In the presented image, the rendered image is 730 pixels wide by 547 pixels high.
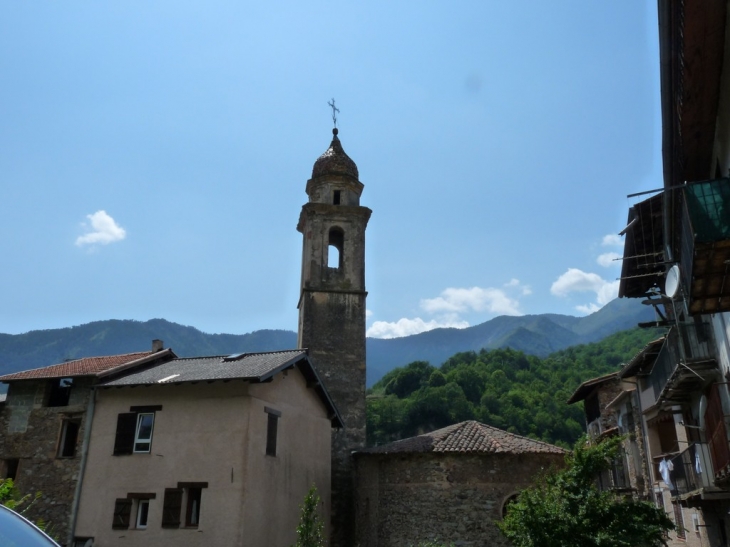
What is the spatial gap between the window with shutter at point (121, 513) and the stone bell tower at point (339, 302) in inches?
324

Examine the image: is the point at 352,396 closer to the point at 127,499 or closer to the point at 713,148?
the point at 127,499

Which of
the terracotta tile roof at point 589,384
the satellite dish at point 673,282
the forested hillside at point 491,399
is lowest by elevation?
the satellite dish at point 673,282

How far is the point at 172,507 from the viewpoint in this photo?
633 inches

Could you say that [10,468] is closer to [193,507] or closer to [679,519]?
[193,507]

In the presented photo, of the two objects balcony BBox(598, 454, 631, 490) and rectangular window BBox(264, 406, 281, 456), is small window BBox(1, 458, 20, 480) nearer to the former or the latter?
rectangular window BBox(264, 406, 281, 456)

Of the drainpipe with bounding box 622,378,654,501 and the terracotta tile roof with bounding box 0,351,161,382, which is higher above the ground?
the terracotta tile roof with bounding box 0,351,161,382

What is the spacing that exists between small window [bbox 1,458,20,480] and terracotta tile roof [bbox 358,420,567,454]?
37.5 feet

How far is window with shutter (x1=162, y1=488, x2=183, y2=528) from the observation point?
Answer: 626 inches

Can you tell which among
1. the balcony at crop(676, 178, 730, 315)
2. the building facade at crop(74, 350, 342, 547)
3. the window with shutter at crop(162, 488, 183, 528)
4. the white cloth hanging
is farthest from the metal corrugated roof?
the balcony at crop(676, 178, 730, 315)

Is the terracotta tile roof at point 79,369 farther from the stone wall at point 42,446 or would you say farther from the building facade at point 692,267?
the building facade at point 692,267

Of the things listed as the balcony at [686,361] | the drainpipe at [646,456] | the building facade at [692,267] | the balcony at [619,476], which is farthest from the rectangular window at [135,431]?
the balcony at [619,476]

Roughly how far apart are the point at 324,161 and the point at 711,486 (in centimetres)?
2106

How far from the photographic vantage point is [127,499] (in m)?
16.6

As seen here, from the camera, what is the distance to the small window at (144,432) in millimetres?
17188
